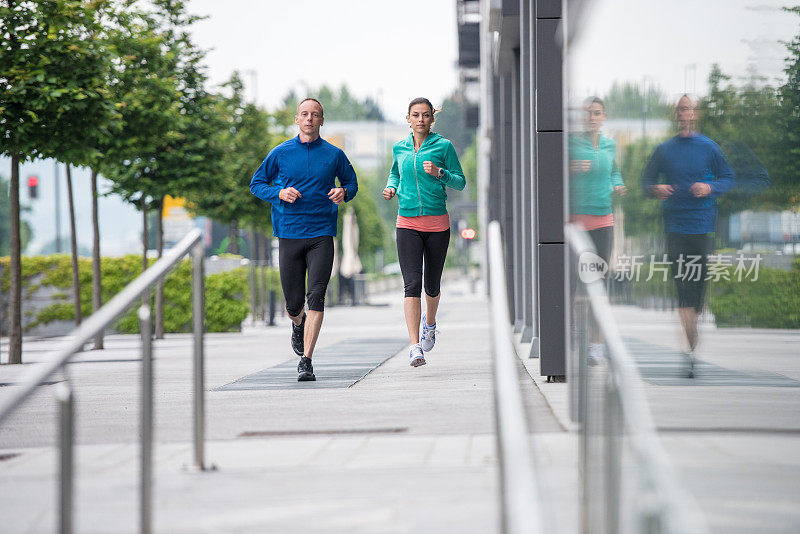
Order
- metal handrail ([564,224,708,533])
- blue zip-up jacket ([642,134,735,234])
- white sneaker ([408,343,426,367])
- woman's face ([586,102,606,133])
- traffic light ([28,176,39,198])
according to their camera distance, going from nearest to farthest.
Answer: metal handrail ([564,224,708,533])
blue zip-up jacket ([642,134,735,234])
woman's face ([586,102,606,133])
white sneaker ([408,343,426,367])
traffic light ([28,176,39,198])

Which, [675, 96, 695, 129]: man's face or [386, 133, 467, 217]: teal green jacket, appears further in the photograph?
[386, 133, 467, 217]: teal green jacket

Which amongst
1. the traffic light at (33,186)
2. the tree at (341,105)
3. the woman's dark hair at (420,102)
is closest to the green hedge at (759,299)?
the woman's dark hair at (420,102)

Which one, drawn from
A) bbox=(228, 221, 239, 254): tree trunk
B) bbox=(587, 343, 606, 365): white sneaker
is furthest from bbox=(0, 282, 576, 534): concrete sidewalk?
bbox=(228, 221, 239, 254): tree trunk

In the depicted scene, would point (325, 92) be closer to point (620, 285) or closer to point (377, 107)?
point (377, 107)

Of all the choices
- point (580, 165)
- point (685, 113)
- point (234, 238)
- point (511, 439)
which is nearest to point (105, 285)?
point (234, 238)

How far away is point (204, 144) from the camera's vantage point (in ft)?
62.3

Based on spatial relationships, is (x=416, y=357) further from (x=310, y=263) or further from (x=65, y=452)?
(x=65, y=452)

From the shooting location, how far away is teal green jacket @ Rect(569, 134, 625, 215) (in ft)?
21.5

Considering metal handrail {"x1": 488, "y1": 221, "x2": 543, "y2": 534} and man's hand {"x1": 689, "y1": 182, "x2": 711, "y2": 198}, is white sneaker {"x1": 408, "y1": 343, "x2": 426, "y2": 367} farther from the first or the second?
metal handrail {"x1": 488, "y1": 221, "x2": 543, "y2": 534}

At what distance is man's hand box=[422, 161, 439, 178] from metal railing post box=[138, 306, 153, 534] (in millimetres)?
4192

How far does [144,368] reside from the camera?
4.33m

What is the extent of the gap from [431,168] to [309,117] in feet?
3.43

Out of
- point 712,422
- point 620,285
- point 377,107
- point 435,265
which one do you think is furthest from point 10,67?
point 377,107

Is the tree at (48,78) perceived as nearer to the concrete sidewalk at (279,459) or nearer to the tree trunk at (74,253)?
the tree trunk at (74,253)
